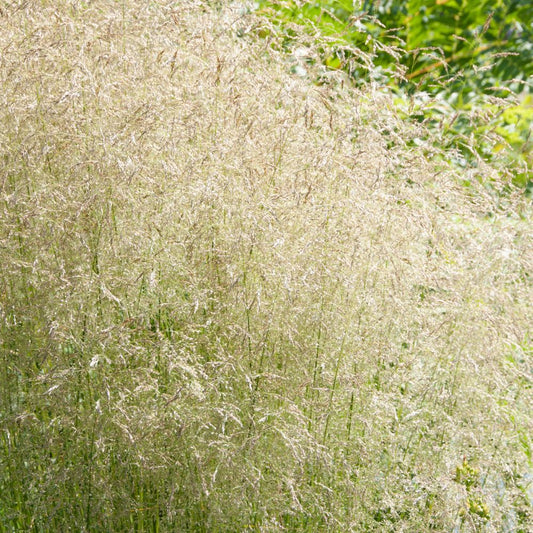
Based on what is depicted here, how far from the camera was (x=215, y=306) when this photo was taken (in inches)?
82.5

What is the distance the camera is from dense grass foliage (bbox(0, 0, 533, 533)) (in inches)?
77.2

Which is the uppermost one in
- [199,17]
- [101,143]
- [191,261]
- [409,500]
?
[199,17]

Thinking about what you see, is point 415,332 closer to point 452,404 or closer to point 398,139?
point 452,404

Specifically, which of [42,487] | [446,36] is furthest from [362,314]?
[446,36]

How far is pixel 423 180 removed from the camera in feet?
8.39

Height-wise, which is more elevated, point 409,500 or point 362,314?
point 362,314

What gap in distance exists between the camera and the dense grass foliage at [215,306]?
6.43ft

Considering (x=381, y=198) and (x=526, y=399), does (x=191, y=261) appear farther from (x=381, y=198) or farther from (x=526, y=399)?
(x=526, y=399)

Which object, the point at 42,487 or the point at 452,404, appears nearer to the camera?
the point at 42,487

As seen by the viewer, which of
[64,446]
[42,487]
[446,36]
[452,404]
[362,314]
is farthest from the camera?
[446,36]

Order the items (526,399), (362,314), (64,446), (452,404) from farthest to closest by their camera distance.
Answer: (526,399), (452,404), (362,314), (64,446)

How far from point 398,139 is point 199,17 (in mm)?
785

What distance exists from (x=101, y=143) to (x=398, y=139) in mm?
924

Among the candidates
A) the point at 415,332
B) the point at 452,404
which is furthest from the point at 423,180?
the point at 452,404
